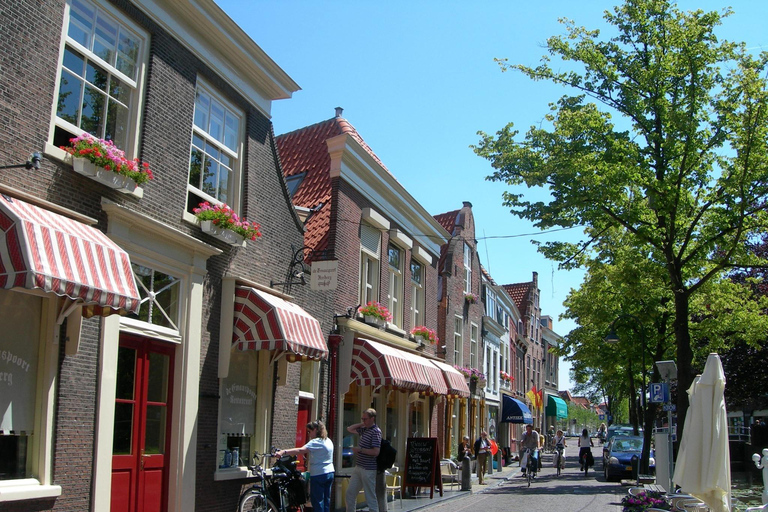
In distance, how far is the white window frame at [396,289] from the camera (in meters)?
19.6

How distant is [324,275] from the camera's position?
13.7 metres

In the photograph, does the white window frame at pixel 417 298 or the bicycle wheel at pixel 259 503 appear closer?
the bicycle wheel at pixel 259 503

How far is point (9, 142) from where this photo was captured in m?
7.44

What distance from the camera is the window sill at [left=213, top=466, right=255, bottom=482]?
35.8 feet

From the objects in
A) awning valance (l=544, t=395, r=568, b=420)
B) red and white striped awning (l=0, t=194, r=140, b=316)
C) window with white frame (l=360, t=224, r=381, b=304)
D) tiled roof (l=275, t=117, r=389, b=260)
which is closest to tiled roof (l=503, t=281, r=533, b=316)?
awning valance (l=544, t=395, r=568, b=420)

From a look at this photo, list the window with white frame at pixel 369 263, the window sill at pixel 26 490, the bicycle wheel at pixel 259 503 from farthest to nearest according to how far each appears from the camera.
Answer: the window with white frame at pixel 369 263
the bicycle wheel at pixel 259 503
the window sill at pixel 26 490

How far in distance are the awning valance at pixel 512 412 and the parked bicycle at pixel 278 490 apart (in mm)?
27919

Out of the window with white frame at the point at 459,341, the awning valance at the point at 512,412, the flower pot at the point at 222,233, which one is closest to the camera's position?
the flower pot at the point at 222,233

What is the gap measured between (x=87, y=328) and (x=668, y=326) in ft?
83.8

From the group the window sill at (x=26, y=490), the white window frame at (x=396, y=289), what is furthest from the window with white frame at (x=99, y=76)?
the white window frame at (x=396, y=289)

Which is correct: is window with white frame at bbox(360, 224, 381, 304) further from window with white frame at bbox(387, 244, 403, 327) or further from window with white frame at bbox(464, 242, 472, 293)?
window with white frame at bbox(464, 242, 472, 293)

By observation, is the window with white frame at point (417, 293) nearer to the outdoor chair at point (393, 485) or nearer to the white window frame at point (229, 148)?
the outdoor chair at point (393, 485)

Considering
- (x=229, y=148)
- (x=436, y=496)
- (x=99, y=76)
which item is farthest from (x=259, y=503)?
(x=436, y=496)

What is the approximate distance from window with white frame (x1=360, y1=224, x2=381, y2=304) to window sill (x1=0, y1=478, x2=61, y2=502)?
1045 centimetres
